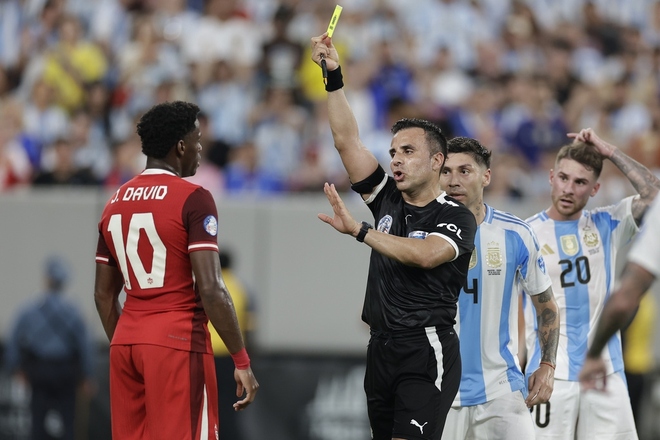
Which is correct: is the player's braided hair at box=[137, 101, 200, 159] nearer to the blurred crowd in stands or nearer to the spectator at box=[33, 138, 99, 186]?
the blurred crowd in stands

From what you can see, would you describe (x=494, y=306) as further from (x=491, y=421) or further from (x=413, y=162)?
(x=413, y=162)

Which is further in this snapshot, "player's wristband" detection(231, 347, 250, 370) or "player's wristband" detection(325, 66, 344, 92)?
"player's wristband" detection(325, 66, 344, 92)

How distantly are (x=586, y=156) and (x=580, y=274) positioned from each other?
2.59 ft

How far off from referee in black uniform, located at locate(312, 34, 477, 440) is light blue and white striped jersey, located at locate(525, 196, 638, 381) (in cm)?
121

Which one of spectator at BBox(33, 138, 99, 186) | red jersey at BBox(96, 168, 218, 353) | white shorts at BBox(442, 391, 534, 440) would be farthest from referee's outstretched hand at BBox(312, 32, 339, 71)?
spectator at BBox(33, 138, 99, 186)

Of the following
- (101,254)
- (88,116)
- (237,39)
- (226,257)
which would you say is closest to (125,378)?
(101,254)

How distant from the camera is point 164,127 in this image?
6082 millimetres

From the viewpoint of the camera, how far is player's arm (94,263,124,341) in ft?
20.7

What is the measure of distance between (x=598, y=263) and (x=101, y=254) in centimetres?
327

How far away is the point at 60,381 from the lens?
12.0m

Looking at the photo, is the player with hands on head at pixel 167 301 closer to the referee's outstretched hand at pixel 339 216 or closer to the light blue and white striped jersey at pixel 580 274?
the referee's outstretched hand at pixel 339 216

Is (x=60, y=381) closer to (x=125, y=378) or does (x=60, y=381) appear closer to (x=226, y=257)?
(x=226, y=257)

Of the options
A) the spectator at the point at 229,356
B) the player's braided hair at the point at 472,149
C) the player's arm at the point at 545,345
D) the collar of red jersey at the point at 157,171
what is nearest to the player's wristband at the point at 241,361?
the collar of red jersey at the point at 157,171

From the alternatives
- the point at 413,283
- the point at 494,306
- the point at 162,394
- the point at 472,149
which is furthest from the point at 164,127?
the point at 494,306
